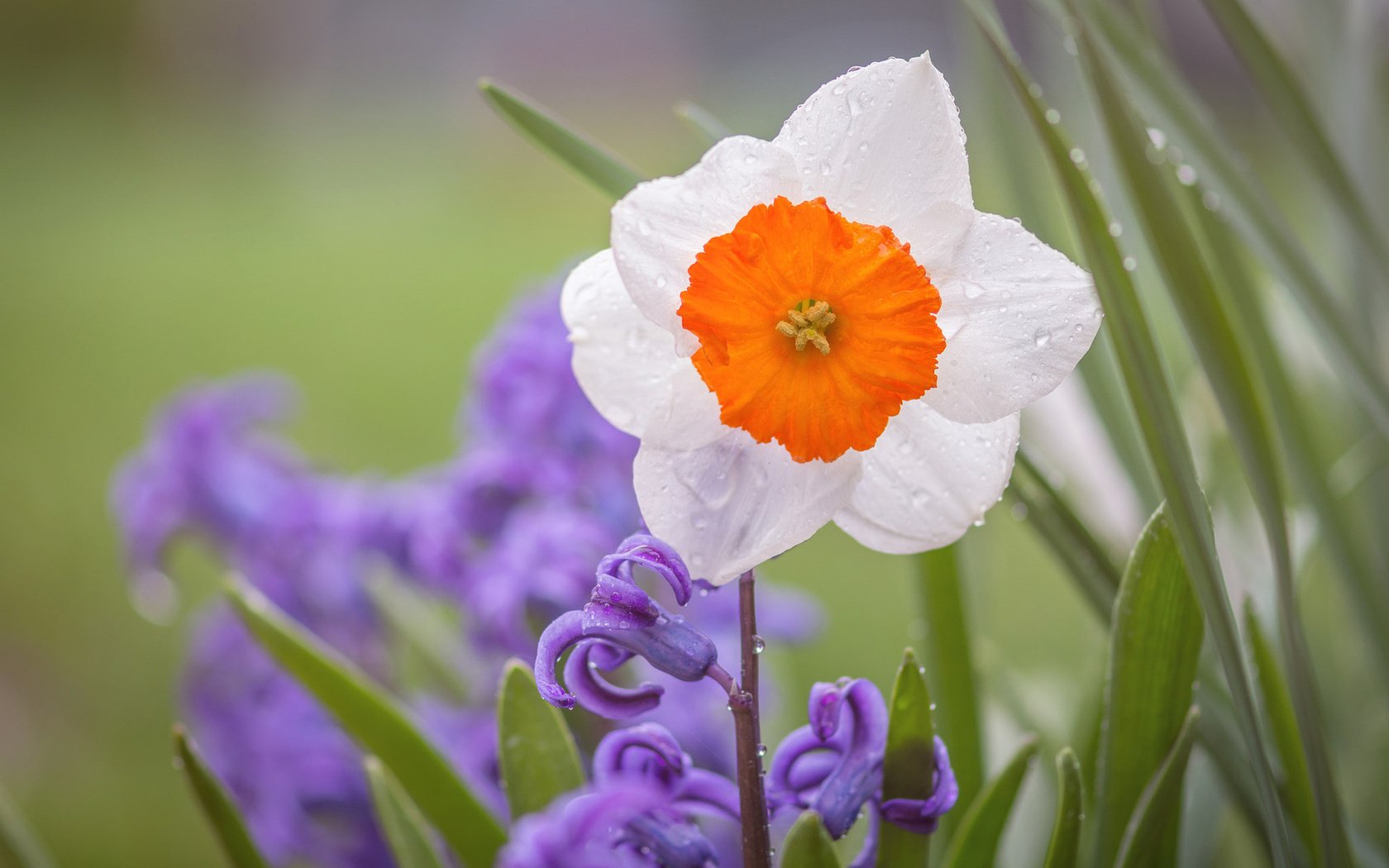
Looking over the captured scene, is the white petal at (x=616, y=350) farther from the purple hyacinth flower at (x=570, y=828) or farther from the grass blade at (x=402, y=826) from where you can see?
the grass blade at (x=402, y=826)

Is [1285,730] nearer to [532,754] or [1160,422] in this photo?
[1160,422]

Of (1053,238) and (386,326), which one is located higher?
(386,326)

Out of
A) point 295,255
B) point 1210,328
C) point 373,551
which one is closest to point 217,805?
point 373,551

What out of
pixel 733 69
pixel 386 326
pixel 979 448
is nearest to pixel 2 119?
pixel 386 326

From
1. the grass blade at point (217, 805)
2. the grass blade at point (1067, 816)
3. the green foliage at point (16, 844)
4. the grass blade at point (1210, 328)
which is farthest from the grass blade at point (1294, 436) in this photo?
the green foliage at point (16, 844)

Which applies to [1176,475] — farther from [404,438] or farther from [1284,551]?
[404,438]

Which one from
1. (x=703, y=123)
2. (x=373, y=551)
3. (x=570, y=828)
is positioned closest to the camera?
(x=570, y=828)

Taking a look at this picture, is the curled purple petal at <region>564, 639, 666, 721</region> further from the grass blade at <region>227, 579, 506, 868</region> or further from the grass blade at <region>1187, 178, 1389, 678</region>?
the grass blade at <region>1187, 178, 1389, 678</region>
